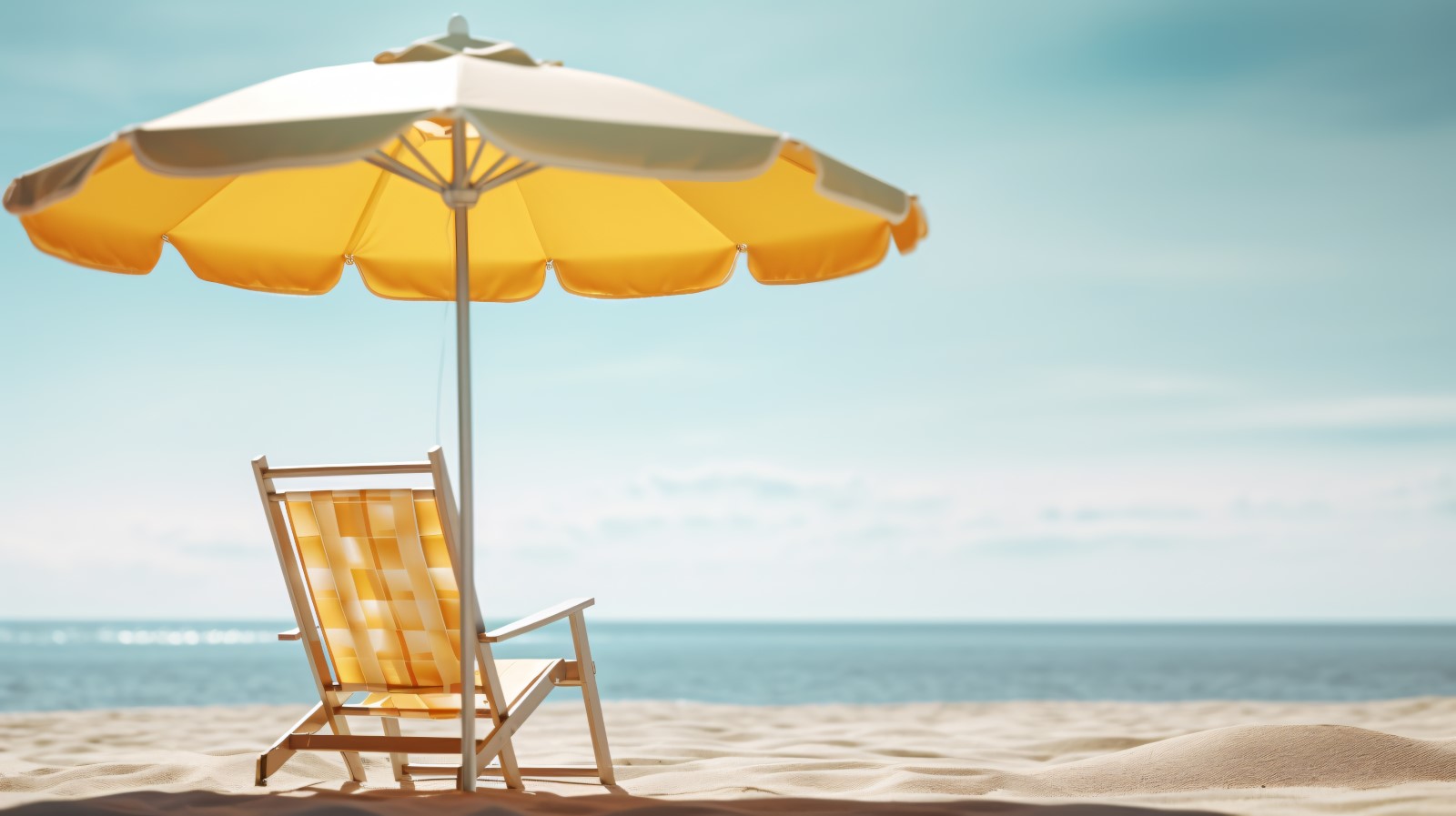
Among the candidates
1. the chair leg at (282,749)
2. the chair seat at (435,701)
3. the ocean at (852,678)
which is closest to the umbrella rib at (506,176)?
the chair seat at (435,701)

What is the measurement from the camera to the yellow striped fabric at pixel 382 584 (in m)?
3.05

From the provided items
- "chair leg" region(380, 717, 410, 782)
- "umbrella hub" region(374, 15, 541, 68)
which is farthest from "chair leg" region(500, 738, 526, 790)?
"umbrella hub" region(374, 15, 541, 68)

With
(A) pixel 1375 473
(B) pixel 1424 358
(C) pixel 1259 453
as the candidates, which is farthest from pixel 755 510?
(B) pixel 1424 358

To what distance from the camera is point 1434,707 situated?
6.53 m

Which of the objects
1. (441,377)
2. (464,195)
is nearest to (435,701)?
(441,377)

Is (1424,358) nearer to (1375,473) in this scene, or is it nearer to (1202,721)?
(1375,473)

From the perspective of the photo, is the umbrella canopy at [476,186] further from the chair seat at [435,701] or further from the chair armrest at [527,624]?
the chair seat at [435,701]

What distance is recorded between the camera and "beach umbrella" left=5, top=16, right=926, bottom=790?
2316mm

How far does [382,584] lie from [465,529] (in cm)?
42

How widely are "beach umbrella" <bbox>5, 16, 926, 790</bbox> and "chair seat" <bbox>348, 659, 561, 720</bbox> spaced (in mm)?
279

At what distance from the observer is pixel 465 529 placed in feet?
9.50

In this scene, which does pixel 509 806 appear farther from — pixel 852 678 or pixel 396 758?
pixel 852 678

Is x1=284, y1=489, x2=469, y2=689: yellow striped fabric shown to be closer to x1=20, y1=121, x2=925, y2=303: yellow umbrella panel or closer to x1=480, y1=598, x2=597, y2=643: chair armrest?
x1=480, y1=598, x2=597, y2=643: chair armrest

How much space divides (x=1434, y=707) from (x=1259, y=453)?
145ft
